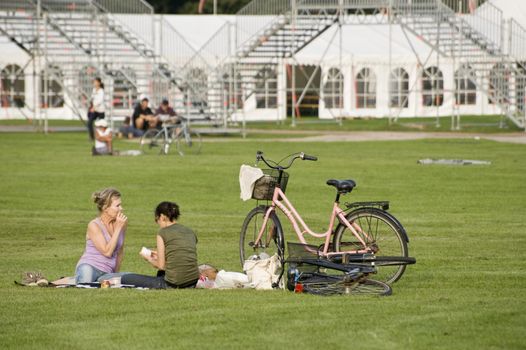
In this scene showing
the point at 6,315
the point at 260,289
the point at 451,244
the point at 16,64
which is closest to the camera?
the point at 6,315

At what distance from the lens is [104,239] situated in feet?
41.0

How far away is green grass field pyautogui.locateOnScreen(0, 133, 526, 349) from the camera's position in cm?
948

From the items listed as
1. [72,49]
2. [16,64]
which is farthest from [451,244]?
[16,64]

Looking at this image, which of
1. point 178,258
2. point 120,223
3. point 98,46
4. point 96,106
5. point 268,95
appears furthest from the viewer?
point 268,95

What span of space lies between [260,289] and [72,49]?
111 ft

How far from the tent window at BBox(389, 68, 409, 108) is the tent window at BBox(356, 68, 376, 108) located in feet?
2.69

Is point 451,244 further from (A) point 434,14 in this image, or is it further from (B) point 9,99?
(B) point 9,99

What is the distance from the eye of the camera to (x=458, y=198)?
21.4 m

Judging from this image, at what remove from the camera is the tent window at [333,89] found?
5472 cm

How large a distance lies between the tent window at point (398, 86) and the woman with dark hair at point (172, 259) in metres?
42.4

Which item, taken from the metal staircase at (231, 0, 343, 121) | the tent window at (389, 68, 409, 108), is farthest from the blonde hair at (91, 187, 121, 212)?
the tent window at (389, 68, 409, 108)

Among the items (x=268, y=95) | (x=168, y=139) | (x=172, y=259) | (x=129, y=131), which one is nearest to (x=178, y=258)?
(x=172, y=259)

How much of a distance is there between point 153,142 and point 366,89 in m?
24.4

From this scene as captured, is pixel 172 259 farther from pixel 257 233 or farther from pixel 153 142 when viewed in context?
pixel 153 142
